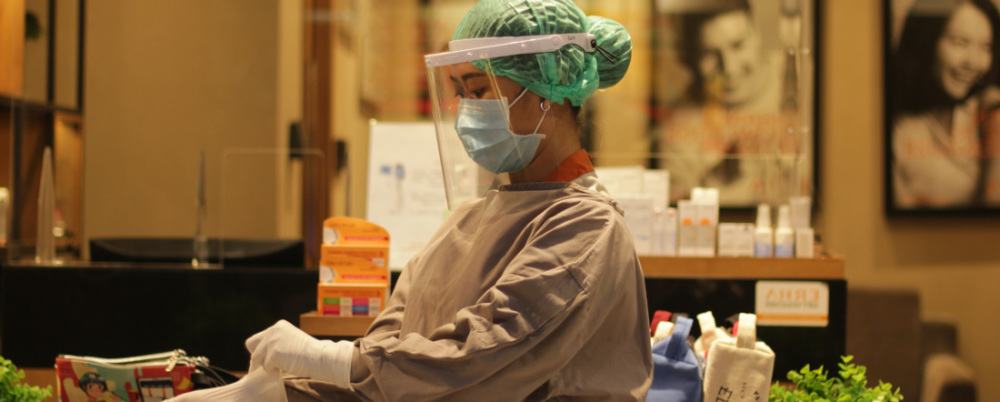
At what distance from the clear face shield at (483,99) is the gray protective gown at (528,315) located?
0.09 metres

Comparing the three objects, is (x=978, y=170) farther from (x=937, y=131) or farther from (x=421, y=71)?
(x=421, y=71)

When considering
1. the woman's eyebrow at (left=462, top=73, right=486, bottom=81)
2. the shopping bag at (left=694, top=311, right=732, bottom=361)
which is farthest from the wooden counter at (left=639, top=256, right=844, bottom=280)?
the woman's eyebrow at (left=462, top=73, right=486, bottom=81)

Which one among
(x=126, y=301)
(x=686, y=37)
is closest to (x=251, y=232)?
(x=126, y=301)

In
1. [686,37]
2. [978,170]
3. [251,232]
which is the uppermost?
[686,37]

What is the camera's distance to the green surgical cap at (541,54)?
1488 millimetres

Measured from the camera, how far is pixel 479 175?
167 centimetres

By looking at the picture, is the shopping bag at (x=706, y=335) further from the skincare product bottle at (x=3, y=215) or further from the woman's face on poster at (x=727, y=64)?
the skincare product bottle at (x=3, y=215)

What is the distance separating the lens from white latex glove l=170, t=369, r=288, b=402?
144 cm

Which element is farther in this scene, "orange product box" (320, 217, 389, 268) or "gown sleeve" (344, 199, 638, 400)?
"orange product box" (320, 217, 389, 268)

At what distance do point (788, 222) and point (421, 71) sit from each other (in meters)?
1.95

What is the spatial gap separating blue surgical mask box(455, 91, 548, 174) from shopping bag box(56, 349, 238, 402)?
2.71ft

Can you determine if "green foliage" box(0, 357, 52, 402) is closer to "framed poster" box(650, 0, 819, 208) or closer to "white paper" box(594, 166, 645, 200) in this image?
"white paper" box(594, 166, 645, 200)

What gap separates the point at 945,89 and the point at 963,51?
232 mm

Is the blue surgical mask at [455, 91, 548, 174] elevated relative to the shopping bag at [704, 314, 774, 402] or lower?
elevated
